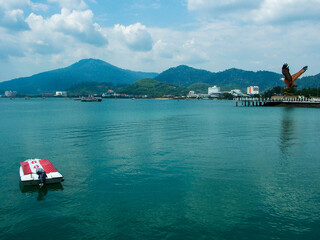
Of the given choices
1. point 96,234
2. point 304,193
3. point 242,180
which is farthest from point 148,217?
point 304,193

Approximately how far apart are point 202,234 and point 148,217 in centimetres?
358

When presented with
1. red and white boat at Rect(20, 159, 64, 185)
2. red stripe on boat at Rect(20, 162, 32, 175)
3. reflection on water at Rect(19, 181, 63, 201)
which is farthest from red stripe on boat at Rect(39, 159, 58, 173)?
reflection on water at Rect(19, 181, 63, 201)

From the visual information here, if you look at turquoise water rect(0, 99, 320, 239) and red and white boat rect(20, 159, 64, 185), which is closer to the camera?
turquoise water rect(0, 99, 320, 239)

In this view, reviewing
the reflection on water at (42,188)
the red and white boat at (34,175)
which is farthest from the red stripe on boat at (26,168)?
the reflection on water at (42,188)

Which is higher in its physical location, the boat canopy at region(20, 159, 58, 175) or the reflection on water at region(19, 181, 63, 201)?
the boat canopy at region(20, 159, 58, 175)

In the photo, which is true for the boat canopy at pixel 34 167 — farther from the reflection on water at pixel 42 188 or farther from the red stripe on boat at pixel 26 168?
the reflection on water at pixel 42 188

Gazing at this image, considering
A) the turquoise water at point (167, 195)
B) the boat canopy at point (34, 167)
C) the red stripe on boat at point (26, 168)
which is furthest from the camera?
the boat canopy at point (34, 167)

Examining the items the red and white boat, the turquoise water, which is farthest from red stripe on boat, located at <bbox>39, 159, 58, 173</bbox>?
the turquoise water

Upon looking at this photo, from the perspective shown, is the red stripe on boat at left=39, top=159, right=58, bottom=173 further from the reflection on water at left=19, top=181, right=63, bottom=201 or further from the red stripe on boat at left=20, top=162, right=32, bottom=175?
the reflection on water at left=19, top=181, right=63, bottom=201

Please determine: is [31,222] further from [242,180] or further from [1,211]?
[242,180]

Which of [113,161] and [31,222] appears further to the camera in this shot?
[113,161]

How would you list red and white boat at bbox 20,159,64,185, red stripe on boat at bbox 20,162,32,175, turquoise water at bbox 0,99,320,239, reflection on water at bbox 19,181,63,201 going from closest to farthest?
1. turquoise water at bbox 0,99,320,239
2. reflection on water at bbox 19,181,63,201
3. red and white boat at bbox 20,159,64,185
4. red stripe on boat at bbox 20,162,32,175

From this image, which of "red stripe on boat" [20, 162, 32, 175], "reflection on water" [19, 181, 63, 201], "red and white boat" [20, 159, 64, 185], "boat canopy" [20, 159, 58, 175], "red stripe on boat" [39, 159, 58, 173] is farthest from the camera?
"red stripe on boat" [39, 159, 58, 173]

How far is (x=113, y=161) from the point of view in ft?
96.6
